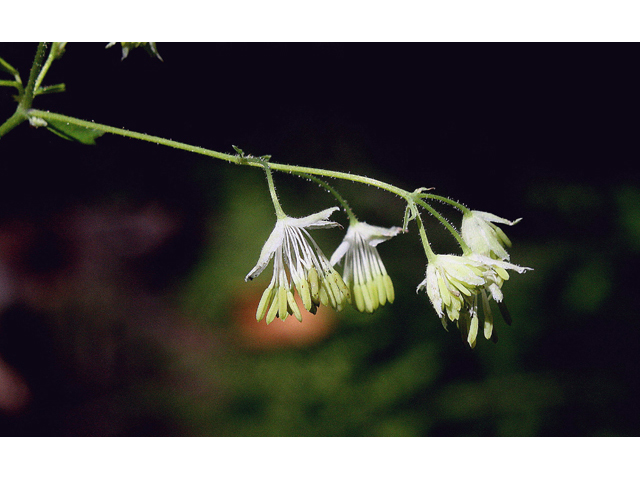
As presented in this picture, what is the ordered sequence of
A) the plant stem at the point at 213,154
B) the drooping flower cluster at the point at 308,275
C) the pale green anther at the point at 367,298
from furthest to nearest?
the pale green anther at the point at 367,298 → the drooping flower cluster at the point at 308,275 → the plant stem at the point at 213,154

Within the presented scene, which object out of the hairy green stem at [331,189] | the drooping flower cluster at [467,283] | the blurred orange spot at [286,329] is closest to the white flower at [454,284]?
the drooping flower cluster at [467,283]

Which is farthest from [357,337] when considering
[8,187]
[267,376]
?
[8,187]

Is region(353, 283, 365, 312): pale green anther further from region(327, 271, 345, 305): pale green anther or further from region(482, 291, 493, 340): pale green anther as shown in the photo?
region(482, 291, 493, 340): pale green anther

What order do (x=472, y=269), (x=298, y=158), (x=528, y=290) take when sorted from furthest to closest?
(x=298, y=158) → (x=528, y=290) → (x=472, y=269)

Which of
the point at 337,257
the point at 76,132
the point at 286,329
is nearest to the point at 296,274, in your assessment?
the point at 337,257

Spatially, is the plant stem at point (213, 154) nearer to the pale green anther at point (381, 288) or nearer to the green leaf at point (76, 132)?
the green leaf at point (76, 132)

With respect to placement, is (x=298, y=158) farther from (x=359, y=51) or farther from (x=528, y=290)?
(x=528, y=290)

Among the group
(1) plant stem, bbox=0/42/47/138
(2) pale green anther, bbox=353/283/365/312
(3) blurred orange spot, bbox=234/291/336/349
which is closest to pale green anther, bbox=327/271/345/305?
(2) pale green anther, bbox=353/283/365/312
